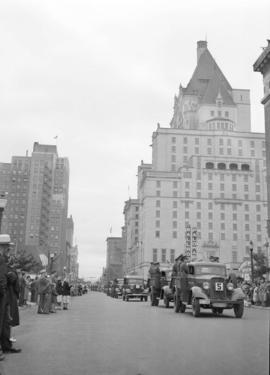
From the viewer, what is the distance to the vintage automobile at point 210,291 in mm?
19562

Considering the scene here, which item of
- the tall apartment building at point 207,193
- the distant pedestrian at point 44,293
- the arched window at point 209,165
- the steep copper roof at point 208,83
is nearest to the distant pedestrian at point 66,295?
the distant pedestrian at point 44,293

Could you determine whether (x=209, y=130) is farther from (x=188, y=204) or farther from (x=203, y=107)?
(x=188, y=204)

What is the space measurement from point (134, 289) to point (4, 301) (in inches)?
1494

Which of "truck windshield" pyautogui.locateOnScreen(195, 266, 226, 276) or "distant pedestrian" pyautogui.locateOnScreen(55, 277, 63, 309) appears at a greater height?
"truck windshield" pyautogui.locateOnScreen(195, 266, 226, 276)

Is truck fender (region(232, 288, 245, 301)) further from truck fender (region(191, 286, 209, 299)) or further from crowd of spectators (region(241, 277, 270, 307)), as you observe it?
crowd of spectators (region(241, 277, 270, 307))

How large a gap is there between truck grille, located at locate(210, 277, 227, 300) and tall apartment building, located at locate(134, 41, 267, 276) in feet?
398

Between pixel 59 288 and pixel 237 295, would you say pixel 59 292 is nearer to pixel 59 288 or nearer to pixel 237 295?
pixel 59 288

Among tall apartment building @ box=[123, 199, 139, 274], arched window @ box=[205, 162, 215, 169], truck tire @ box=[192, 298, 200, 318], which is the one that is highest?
arched window @ box=[205, 162, 215, 169]

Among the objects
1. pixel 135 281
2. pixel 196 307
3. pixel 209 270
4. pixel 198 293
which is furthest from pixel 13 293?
pixel 135 281

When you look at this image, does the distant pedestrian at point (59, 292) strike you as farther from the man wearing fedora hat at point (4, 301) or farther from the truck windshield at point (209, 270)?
the man wearing fedora hat at point (4, 301)

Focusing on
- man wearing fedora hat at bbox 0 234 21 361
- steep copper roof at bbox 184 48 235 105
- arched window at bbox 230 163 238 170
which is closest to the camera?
man wearing fedora hat at bbox 0 234 21 361

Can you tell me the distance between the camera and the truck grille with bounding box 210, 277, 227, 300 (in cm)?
2002

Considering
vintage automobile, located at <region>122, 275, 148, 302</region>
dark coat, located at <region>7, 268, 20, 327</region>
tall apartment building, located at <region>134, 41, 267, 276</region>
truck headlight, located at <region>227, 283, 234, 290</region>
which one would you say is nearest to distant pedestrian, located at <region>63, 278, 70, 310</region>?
truck headlight, located at <region>227, 283, 234, 290</region>

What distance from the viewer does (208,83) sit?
168m
